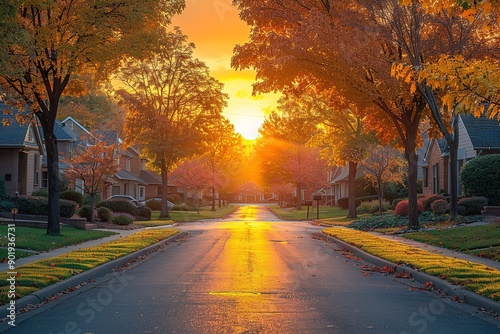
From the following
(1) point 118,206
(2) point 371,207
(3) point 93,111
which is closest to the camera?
(1) point 118,206

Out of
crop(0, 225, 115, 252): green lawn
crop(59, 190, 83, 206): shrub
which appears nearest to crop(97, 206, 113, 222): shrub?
crop(59, 190, 83, 206): shrub

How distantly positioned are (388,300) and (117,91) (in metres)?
41.4

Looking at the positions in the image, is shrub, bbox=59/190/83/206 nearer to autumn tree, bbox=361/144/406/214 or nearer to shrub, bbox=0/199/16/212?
shrub, bbox=0/199/16/212

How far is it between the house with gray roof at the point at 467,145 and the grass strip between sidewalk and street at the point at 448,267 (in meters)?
17.9

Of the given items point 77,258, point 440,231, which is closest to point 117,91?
point 440,231

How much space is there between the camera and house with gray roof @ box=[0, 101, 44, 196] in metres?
37.4

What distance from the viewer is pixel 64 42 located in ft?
69.6

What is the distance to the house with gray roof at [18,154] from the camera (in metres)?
37.4

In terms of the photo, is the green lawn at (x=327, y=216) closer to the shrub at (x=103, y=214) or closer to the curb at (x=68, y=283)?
the shrub at (x=103, y=214)

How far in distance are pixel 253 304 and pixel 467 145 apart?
103 ft

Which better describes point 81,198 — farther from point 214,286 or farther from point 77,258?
point 214,286

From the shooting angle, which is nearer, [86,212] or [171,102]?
[86,212]

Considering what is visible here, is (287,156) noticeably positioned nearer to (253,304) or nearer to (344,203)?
(344,203)

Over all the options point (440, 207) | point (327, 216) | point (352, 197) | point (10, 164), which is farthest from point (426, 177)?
point (10, 164)
